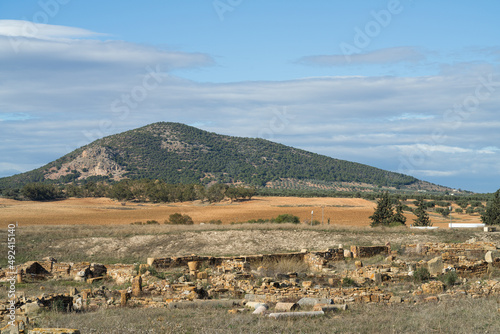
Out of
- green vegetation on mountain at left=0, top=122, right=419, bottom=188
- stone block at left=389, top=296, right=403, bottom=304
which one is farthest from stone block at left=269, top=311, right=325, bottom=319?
green vegetation on mountain at left=0, top=122, right=419, bottom=188

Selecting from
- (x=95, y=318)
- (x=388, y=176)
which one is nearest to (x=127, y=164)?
(x=388, y=176)

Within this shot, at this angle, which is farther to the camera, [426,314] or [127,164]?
[127,164]

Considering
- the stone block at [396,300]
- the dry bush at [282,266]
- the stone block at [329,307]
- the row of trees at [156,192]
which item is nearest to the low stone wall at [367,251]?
the dry bush at [282,266]

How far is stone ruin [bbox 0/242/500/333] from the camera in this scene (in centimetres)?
1356

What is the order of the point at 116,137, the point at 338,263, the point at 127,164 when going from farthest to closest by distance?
the point at 116,137 → the point at 127,164 → the point at 338,263

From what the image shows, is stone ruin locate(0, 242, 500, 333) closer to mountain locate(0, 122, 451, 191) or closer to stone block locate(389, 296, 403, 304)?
stone block locate(389, 296, 403, 304)

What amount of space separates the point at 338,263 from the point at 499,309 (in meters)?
15.3

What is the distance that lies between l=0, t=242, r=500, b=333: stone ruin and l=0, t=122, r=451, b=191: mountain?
5059 inches

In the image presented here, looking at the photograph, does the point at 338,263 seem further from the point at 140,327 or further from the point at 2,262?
the point at 2,262

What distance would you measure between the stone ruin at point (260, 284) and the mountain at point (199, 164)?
128504 mm

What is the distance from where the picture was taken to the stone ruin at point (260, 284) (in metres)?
13.6

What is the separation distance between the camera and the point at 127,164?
529ft

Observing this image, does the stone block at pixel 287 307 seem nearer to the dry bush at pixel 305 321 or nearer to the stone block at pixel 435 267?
the dry bush at pixel 305 321

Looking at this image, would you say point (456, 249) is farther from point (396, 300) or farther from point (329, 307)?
point (329, 307)
